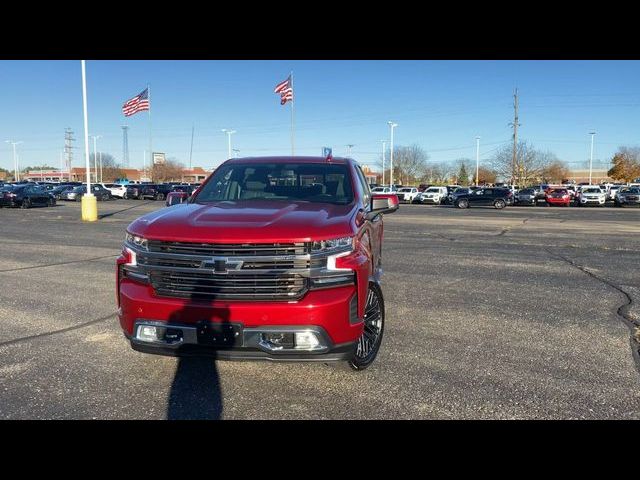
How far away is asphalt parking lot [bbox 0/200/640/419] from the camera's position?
340 cm

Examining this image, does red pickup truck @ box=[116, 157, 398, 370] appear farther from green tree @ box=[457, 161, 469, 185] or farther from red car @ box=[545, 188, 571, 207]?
green tree @ box=[457, 161, 469, 185]

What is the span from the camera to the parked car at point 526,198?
1786 inches

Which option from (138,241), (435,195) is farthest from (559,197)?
(138,241)

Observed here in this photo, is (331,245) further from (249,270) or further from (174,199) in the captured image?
(174,199)

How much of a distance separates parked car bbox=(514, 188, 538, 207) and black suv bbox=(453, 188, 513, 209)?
6469 mm

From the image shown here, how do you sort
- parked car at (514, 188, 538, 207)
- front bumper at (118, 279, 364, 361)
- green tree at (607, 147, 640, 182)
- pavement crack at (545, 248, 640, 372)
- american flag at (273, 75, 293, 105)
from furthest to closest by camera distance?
green tree at (607, 147, 640, 182)
parked car at (514, 188, 538, 207)
american flag at (273, 75, 293, 105)
pavement crack at (545, 248, 640, 372)
front bumper at (118, 279, 364, 361)

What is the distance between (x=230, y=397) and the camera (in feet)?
11.6

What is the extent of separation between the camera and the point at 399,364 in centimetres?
421

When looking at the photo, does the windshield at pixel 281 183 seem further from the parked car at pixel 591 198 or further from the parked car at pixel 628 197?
the parked car at pixel 591 198

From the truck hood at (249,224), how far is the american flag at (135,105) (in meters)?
34.3

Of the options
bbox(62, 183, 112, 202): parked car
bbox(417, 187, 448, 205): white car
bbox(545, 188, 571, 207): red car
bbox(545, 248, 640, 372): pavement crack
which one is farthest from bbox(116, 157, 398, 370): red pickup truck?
bbox(62, 183, 112, 202): parked car

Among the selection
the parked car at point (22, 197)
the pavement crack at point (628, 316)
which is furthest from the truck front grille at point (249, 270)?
the parked car at point (22, 197)

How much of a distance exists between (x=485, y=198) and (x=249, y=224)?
3869 cm
